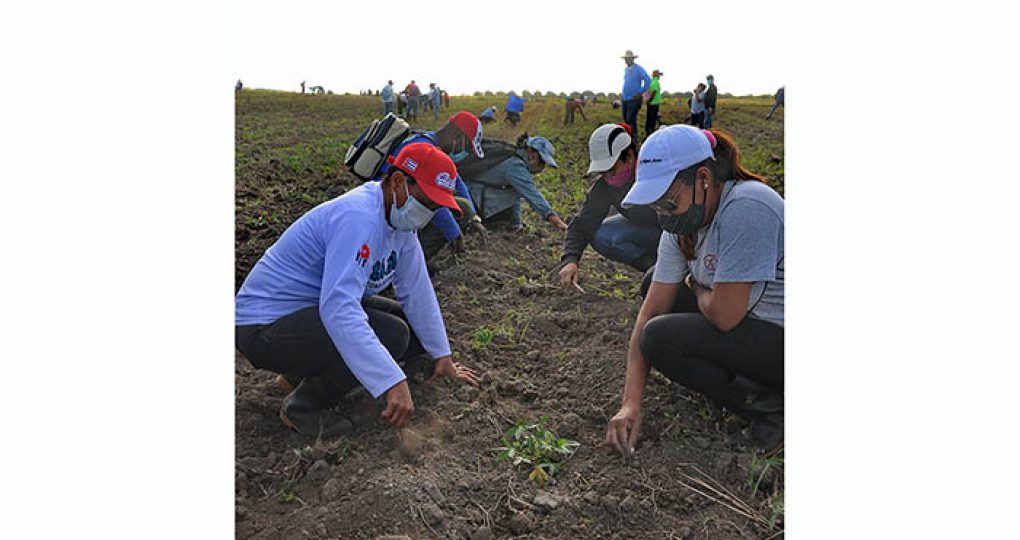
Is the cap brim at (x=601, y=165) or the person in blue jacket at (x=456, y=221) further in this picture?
the person in blue jacket at (x=456, y=221)

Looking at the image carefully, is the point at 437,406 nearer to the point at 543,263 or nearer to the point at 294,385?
the point at 294,385

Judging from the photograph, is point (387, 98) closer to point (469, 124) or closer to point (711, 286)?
point (469, 124)

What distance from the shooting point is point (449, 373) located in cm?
285

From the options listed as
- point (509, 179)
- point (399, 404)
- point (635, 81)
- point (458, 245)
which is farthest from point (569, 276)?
point (399, 404)

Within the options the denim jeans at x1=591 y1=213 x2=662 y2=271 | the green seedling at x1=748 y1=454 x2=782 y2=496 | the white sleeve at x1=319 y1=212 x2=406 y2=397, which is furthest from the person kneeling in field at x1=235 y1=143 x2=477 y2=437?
the green seedling at x1=748 y1=454 x2=782 y2=496

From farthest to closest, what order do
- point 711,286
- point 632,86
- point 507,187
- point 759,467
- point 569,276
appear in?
point 507,187, point 569,276, point 632,86, point 711,286, point 759,467

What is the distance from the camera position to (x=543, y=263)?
335cm

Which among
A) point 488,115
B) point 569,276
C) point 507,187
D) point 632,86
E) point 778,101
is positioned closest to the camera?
point 778,101

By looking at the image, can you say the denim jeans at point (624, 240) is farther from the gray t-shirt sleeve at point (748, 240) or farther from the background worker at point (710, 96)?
the gray t-shirt sleeve at point (748, 240)

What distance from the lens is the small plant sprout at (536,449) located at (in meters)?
2.37

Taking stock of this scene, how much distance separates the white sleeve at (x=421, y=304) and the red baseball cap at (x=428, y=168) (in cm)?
34

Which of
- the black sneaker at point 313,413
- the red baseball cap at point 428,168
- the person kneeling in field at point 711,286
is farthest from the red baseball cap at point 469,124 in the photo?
the black sneaker at point 313,413

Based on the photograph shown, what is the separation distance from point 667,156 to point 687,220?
23 centimetres

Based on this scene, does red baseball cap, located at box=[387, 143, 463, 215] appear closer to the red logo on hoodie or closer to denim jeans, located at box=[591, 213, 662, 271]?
the red logo on hoodie
